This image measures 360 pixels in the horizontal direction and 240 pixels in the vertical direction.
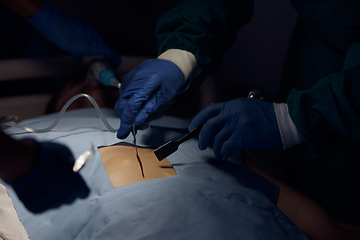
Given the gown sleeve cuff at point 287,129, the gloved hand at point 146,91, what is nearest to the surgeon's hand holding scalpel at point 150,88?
the gloved hand at point 146,91

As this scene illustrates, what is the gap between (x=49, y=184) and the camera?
2.36ft

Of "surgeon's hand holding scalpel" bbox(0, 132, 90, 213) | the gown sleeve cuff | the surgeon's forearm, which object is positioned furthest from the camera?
the surgeon's forearm

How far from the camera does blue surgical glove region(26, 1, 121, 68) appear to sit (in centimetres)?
122

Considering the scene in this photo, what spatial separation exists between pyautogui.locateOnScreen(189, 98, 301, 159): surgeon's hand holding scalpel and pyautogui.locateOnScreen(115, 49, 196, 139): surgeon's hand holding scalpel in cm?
15

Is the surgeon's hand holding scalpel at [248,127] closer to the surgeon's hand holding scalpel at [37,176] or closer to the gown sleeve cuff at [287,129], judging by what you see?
the gown sleeve cuff at [287,129]

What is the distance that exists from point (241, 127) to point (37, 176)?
1.93 ft

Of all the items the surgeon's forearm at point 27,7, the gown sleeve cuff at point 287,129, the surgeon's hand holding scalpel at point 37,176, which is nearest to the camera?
the surgeon's hand holding scalpel at point 37,176

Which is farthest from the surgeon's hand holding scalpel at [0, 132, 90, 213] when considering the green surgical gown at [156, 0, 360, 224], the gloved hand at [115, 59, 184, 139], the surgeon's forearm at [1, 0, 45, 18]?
the surgeon's forearm at [1, 0, 45, 18]

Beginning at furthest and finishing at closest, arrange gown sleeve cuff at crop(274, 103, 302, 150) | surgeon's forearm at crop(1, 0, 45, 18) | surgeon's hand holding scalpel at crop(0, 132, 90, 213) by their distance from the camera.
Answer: surgeon's forearm at crop(1, 0, 45, 18) < gown sleeve cuff at crop(274, 103, 302, 150) < surgeon's hand holding scalpel at crop(0, 132, 90, 213)

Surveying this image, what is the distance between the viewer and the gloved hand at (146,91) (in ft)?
2.77

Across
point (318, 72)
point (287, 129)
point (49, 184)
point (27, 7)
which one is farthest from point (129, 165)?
point (27, 7)

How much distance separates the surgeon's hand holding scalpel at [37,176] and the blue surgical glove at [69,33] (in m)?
0.68

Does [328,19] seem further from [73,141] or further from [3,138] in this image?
[3,138]

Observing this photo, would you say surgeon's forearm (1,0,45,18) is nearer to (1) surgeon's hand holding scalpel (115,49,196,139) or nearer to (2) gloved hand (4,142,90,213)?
(1) surgeon's hand holding scalpel (115,49,196,139)
